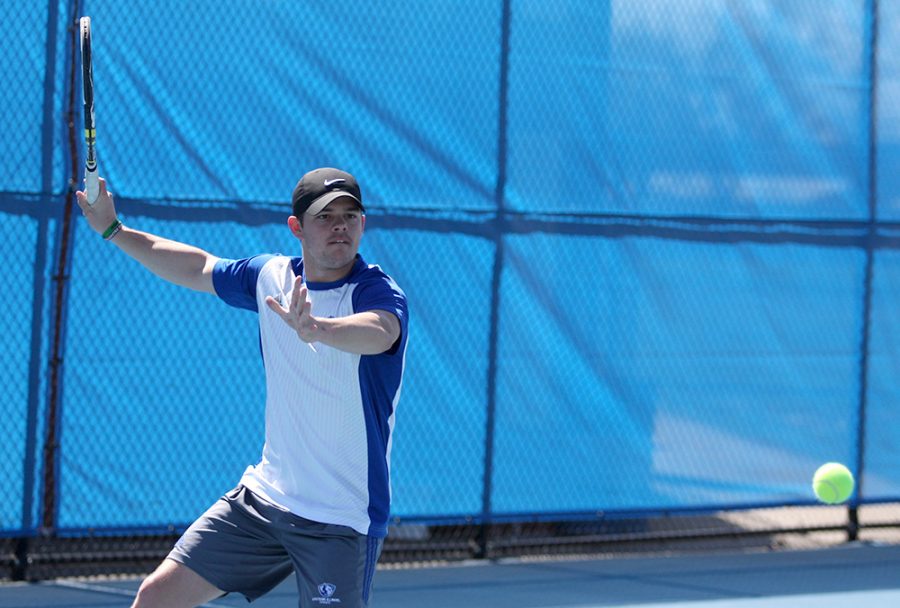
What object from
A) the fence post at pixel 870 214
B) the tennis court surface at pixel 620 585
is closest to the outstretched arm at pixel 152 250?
the tennis court surface at pixel 620 585

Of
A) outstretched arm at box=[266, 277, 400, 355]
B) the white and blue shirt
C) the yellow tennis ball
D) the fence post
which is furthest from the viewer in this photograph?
the fence post

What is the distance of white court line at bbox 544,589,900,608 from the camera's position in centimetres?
582

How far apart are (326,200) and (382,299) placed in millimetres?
286

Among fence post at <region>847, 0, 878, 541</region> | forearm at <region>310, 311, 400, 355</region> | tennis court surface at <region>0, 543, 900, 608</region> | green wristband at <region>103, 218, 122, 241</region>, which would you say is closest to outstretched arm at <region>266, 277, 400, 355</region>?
forearm at <region>310, 311, 400, 355</region>

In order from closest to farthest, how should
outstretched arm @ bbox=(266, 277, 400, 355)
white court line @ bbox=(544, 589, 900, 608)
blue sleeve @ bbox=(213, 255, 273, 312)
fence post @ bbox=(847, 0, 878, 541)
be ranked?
outstretched arm @ bbox=(266, 277, 400, 355) → blue sleeve @ bbox=(213, 255, 273, 312) → white court line @ bbox=(544, 589, 900, 608) → fence post @ bbox=(847, 0, 878, 541)

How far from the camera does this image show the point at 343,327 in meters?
3.33

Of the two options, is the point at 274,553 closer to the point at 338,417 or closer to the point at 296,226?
the point at 338,417

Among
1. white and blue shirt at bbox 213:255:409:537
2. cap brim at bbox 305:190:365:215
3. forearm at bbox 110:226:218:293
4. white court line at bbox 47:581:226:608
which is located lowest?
white court line at bbox 47:581:226:608

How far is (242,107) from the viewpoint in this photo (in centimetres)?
587

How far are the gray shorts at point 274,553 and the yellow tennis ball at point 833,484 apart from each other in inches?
136

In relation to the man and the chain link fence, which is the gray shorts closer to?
the man

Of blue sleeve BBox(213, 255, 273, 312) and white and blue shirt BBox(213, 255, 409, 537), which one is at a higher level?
blue sleeve BBox(213, 255, 273, 312)

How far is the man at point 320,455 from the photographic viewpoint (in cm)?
354

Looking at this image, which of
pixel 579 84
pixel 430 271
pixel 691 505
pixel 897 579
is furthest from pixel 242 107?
pixel 897 579
